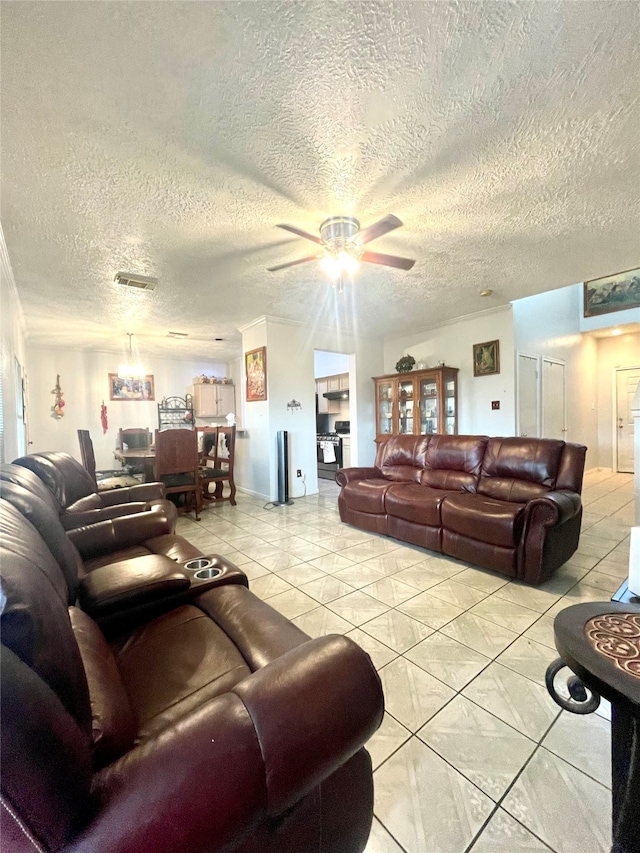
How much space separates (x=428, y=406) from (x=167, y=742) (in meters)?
5.17

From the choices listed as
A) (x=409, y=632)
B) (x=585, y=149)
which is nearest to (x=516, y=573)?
(x=409, y=632)

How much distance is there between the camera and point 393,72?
1.39 meters

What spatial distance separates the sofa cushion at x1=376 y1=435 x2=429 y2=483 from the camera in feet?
12.3

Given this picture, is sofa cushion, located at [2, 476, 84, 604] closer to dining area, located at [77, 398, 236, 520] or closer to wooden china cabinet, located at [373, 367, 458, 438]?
dining area, located at [77, 398, 236, 520]

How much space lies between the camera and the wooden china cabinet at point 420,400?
507 cm

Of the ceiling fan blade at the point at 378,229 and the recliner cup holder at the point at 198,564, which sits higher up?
the ceiling fan blade at the point at 378,229

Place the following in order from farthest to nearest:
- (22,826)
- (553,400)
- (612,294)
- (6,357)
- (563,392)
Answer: (612,294) → (563,392) → (553,400) → (6,357) → (22,826)

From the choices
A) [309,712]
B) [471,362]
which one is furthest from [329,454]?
[309,712]

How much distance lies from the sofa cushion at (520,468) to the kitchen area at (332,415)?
3.28 meters

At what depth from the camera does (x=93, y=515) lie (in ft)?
7.30

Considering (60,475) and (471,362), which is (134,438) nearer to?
(60,475)

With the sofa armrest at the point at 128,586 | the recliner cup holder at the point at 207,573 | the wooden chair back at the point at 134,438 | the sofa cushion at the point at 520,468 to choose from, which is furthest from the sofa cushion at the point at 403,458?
the wooden chair back at the point at 134,438

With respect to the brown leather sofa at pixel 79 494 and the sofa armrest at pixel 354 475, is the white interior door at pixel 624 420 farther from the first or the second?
the brown leather sofa at pixel 79 494

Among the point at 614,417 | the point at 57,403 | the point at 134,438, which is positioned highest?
the point at 57,403
